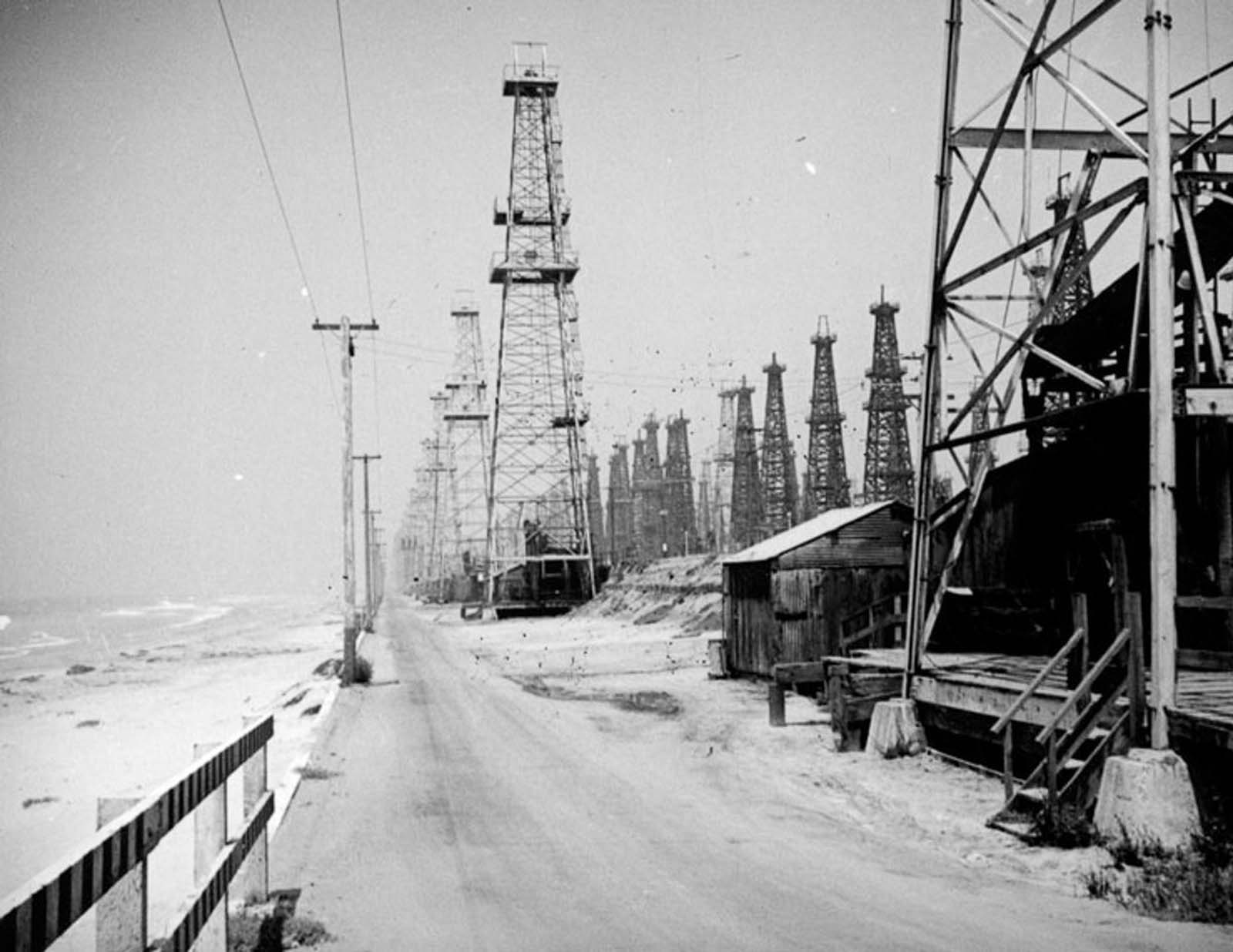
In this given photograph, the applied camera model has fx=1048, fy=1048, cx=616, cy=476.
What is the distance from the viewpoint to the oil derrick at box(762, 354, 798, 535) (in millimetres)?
67125

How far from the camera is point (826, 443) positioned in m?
64.4

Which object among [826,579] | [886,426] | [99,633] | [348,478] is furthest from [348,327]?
[99,633]

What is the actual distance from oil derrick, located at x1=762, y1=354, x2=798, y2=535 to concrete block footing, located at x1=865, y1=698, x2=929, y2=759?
53.3 metres

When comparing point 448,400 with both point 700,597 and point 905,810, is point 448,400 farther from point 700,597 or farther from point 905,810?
point 905,810

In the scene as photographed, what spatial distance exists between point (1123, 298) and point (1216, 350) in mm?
3680

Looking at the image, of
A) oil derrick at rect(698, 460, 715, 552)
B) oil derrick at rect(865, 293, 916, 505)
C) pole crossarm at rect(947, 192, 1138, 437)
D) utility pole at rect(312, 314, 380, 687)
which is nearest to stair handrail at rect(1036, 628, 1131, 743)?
pole crossarm at rect(947, 192, 1138, 437)

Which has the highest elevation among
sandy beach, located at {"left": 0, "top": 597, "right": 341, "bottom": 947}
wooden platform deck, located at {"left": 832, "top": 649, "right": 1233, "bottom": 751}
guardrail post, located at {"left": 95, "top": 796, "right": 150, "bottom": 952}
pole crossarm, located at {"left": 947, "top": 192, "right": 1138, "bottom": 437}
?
pole crossarm, located at {"left": 947, "top": 192, "right": 1138, "bottom": 437}

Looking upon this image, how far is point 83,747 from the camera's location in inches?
805

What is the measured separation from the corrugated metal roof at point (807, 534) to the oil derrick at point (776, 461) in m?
43.6

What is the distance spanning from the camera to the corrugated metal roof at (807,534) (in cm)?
1998

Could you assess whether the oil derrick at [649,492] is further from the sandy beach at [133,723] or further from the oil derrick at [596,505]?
the sandy beach at [133,723]

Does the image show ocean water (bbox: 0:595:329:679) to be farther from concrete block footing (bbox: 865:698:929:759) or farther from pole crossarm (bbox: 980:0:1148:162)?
pole crossarm (bbox: 980:0:1148:162)

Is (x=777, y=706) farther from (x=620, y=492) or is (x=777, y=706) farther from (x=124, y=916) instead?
(x=620, y=492)

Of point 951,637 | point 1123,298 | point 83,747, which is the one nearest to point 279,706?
point 83,747
